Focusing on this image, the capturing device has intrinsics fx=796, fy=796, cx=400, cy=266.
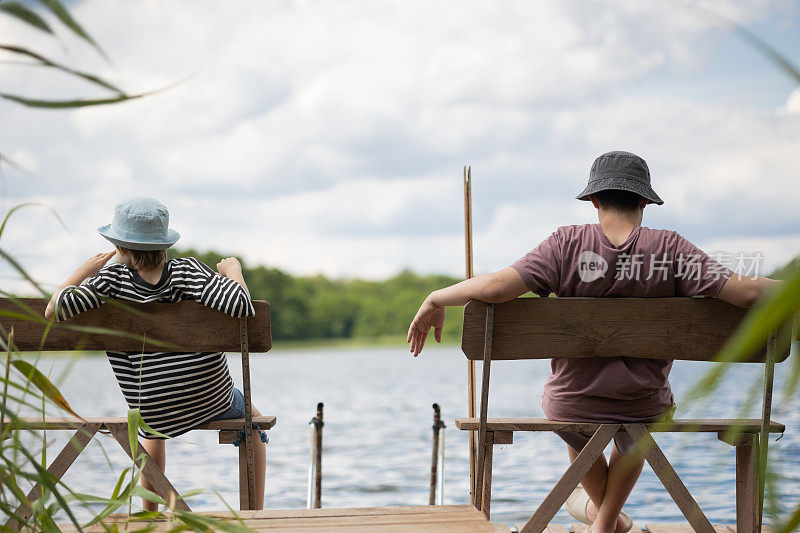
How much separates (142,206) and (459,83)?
45411 millimetres

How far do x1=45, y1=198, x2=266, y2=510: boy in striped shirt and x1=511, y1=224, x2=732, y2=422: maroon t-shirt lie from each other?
0.99 metres

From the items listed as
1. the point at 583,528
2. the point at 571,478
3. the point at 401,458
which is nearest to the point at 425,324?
the point at 571,478

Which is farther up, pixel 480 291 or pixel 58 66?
pixel 58 66

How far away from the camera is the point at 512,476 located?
20.2 ft

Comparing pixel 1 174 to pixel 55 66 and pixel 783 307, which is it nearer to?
pixel 55 66

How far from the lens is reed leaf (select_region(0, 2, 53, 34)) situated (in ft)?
2.75

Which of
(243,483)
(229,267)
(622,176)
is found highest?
(622,176)

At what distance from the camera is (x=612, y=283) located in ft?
8.28

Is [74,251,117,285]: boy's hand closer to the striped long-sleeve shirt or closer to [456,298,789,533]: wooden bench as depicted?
the striped long-sleeve shirt

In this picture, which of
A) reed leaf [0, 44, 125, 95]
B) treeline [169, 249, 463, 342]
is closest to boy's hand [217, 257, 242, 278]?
reed leaf [0, 44, 125, 95]

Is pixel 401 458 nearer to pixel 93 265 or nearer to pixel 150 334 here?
pixel 93 265

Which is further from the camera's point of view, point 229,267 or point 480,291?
point 229,267

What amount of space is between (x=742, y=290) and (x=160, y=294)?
1.84 metres

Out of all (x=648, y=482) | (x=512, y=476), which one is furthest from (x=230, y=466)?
(x=648, y=482)
